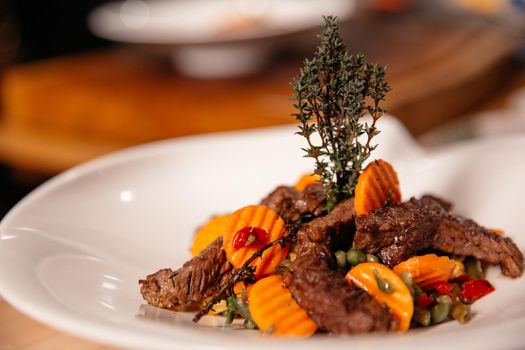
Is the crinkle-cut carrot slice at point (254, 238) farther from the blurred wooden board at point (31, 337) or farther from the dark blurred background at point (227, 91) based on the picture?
the dark blurred background at point (227, 91)

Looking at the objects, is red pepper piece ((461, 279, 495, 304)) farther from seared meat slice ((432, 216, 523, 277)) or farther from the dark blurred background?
the dark blurred background

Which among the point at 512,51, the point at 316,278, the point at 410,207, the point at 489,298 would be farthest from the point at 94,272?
the point at 512,51

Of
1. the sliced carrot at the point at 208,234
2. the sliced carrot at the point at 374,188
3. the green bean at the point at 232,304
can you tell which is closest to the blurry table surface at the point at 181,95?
the sliced carrot at the point at 208,234

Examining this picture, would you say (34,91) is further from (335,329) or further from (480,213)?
(335,329)

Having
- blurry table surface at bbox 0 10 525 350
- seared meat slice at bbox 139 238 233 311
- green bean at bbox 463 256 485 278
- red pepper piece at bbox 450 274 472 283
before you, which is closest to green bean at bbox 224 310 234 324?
seared meat slice at bbox 139 238 233 311

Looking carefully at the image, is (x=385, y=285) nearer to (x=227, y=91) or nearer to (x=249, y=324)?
(x=249, y=324)

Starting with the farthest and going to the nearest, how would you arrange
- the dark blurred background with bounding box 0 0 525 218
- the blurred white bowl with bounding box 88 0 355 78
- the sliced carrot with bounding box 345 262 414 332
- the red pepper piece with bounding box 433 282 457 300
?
the blurred white bowl with bounding box 88 0 355 78 → the dark blurred background with bounding box 0 0 525 218 → the red pepper piece with bounding box 433 282 457 300 → the sliced carrot with bounding box 345 262 414 332

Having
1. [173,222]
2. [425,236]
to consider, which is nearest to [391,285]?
[425,236]
